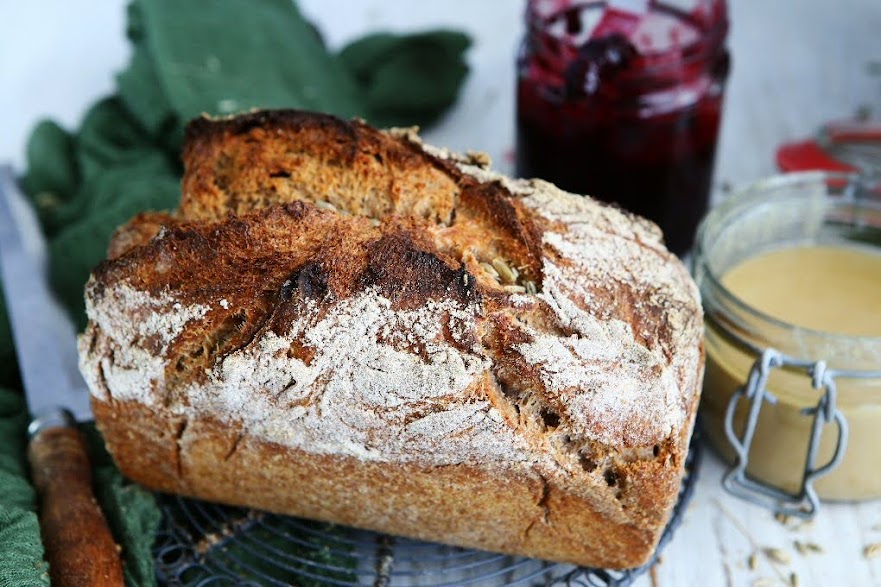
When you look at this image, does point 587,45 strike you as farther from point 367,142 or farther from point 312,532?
point 312,532

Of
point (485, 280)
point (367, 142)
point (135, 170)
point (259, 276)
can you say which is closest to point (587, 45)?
point (367, 142)

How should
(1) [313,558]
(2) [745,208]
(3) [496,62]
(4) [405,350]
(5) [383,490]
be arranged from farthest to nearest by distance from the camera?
(3) [496,62] < (2) [745,208] < (1) [313,558] < (5) [383,490] < (4) [405,350]

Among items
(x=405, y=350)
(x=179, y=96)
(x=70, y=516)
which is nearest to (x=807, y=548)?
(x=405, y=350)

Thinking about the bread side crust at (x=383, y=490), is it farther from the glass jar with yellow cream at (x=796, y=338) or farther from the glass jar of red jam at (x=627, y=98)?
the glass jar of red jam at (x=627, y=98)

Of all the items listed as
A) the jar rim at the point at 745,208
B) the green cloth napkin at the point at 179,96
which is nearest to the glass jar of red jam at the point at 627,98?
the jar rim at the point at 745,208

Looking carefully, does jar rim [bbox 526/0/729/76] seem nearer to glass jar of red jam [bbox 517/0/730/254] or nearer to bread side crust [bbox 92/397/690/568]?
glass jar of red jam [bbox 517/0/730/254]

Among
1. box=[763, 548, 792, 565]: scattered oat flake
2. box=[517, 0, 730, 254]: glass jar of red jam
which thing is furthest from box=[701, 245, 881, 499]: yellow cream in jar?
box=[517, 0, 730, 254]: glass jar of red jam

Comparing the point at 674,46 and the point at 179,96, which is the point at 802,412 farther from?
the point at 179,96
